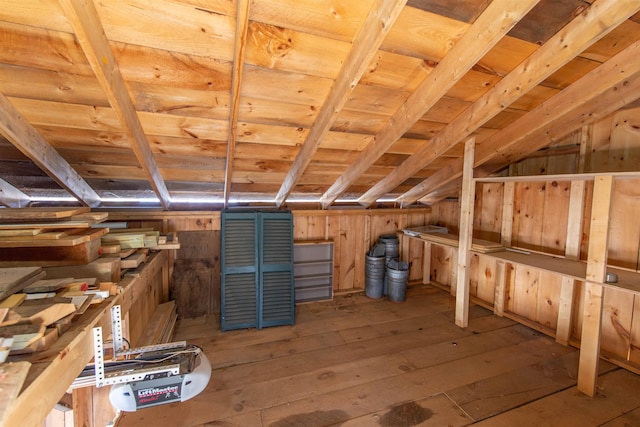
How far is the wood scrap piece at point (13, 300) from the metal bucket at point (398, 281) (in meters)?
3.13

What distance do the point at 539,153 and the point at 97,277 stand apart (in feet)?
11.8

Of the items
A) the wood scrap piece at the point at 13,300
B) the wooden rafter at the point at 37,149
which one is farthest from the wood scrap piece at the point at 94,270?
the wooden rafter at the point at 37,149

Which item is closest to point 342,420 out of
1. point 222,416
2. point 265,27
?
point 222,416

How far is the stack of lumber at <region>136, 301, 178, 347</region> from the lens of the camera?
2.04 m

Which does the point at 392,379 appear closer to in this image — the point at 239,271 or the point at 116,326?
the point at 239,271

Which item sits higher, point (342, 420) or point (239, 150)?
point (239, 150)

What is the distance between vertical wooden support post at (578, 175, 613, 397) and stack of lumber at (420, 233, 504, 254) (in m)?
0.83

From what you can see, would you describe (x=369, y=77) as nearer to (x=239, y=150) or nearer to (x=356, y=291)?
(x=239, y=150)

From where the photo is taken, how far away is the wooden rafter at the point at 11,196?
7.16 feet

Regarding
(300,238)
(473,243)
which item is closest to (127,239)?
(300,238)

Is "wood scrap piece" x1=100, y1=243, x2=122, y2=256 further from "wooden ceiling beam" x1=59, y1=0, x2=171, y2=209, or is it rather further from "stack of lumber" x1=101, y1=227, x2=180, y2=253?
"wooden ceiling beam" x1=59, y1=0, x2=171, y2=209

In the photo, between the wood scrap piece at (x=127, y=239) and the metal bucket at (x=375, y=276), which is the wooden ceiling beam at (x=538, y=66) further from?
the wood scrap piece at (x=127, y=239)

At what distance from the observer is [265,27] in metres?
1.29

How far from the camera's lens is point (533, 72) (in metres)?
1.52
